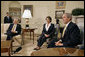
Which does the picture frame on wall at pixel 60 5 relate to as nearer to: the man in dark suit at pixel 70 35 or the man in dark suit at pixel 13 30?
the man in dark suit at pixel 13 30

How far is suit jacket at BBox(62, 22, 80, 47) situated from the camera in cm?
306

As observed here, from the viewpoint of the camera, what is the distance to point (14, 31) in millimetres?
6031

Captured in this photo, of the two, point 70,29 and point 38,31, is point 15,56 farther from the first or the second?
point 38,31

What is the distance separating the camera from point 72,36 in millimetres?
3072

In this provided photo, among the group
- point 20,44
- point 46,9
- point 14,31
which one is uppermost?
point 46,9

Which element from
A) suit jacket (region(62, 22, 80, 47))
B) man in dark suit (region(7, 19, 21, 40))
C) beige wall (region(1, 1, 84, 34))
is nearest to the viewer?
suit jacket (region(62, 22, 80, 47))

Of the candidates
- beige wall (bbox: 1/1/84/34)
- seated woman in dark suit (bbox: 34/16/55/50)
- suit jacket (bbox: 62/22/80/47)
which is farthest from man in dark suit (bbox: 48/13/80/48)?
beige wall (bbox: 1/1/84/34)

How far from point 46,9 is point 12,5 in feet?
6.43

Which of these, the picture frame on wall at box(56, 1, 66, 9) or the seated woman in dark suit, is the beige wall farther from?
the seated woman in dark suit

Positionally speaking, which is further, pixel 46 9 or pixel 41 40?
pixel 46 9

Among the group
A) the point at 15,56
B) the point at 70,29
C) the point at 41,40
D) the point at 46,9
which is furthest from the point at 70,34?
the point at 46,9

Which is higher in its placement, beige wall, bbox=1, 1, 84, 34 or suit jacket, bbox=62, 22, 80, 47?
beige wall, bbox=1, 1, 84, 34

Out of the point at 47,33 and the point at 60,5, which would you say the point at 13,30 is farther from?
the point at 60,5

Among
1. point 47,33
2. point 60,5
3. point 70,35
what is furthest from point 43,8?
point 70,35
